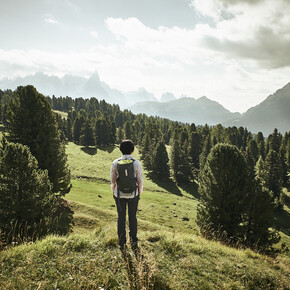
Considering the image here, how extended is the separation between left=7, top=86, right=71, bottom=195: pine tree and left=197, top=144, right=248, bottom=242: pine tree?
16.4 meters

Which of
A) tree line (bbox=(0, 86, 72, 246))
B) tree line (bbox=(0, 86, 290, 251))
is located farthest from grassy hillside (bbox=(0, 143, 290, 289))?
tree line (bbox=(0, 86, 72, 246))

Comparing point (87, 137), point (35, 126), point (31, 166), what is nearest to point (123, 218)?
point (31, 166)

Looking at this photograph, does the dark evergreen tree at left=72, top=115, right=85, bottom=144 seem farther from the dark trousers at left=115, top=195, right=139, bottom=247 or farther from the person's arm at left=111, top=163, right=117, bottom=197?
the dark trousers at left=115, top=195, right=139, bottom=247

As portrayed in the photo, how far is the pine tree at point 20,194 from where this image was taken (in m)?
10.7

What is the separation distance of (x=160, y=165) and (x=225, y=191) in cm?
4596

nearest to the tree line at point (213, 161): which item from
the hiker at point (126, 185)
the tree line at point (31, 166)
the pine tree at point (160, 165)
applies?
the pine tree at point (160, 165)

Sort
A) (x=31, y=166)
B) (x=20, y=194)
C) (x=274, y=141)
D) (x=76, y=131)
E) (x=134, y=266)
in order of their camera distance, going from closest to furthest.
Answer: (x=134, y=266)
(x=20, y=194)
(x=31, y=166)
(x=274, y=141)
(x=76, y=131)

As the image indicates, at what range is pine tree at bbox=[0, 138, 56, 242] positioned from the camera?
10.7 metres

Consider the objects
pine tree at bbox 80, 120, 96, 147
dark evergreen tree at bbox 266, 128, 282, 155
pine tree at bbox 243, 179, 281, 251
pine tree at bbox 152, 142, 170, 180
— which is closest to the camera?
pine tree at bbox 243, 179, 281, 251

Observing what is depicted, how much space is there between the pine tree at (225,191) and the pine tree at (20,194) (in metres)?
13.1

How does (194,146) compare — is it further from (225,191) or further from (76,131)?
(225,191)

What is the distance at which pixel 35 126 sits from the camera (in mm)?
19500

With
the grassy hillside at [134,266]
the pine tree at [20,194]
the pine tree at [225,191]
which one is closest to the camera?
the grassy hillside at [134,266]

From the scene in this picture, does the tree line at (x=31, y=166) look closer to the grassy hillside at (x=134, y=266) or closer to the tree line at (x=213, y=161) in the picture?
the tree line at (x=213, y=161)
